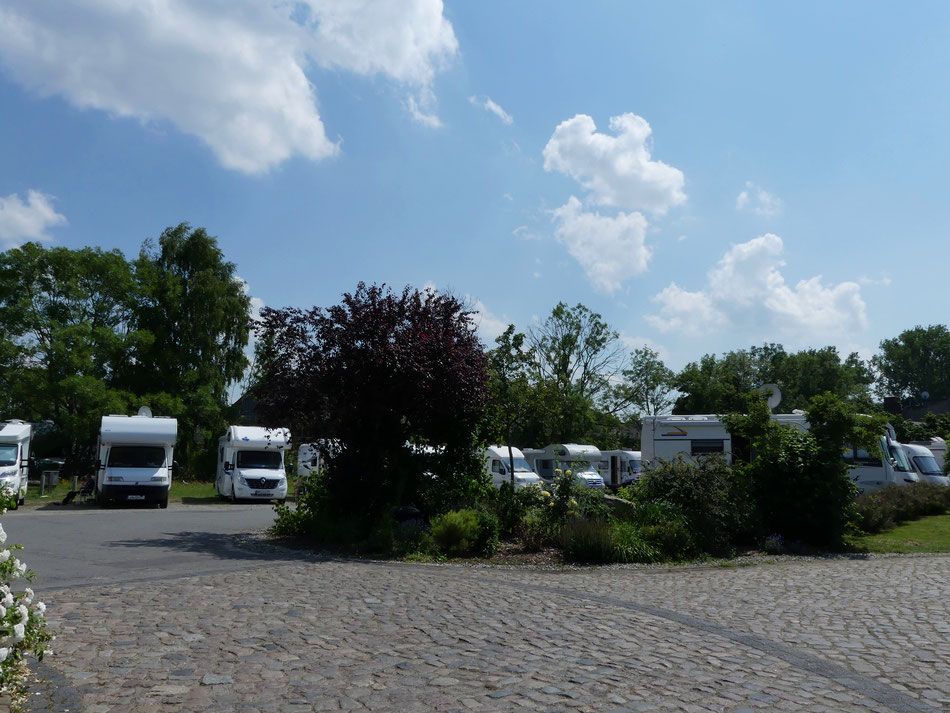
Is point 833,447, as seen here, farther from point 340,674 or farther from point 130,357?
point 130,357

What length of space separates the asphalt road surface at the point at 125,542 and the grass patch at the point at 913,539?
1153 cm

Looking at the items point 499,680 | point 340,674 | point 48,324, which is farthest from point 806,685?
point 48,324

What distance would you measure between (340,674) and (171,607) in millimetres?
3138

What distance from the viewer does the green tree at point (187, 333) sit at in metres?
43.1

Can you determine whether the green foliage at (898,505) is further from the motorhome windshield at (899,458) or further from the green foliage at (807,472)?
the motorhome windshield at (899,458)

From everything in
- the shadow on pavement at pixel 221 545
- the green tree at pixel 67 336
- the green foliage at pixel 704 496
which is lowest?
the shadow on pavement at pixel 221 545

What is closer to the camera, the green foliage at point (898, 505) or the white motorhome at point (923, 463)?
the green foliage at point (898, 505)

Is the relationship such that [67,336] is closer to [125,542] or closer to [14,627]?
[125,542]

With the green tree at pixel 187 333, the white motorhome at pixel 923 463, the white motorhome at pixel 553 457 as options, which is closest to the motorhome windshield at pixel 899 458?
the white motorhome at pixel 923 463

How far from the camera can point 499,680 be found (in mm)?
5629

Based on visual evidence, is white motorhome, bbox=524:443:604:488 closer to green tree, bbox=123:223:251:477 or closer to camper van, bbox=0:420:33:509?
green tree, bbox=123:223:251:477

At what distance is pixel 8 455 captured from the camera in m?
26.0

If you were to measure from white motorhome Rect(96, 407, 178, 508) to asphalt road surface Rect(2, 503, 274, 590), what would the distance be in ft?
2.81

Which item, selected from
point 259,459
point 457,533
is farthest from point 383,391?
point 259,459
